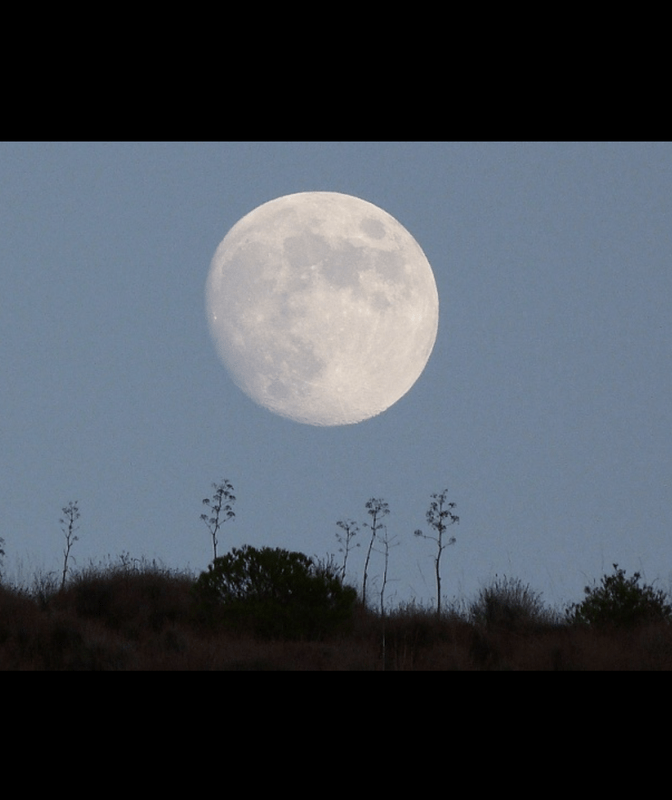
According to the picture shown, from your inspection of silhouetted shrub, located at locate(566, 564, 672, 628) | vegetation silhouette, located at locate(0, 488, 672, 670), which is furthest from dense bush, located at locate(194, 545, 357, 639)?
silhouetted shrub, located at locate(566, 564, 672, 628)

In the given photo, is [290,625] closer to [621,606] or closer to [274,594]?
[274,594]

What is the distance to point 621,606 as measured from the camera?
54.4 feet

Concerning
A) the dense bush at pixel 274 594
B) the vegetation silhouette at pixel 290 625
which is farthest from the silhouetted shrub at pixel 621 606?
the dense bush at pixel 274 594

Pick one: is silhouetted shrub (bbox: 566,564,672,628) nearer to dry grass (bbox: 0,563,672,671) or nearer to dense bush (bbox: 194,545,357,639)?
dry grass (bbox: 0,563,672,671)

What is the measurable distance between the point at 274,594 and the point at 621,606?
7462mm

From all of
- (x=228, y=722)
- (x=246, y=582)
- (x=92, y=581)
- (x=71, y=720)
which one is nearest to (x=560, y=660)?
(x=246, y=582)

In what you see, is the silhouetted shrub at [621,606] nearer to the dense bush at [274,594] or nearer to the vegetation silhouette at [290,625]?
the vegetation silhouette at [290,625]

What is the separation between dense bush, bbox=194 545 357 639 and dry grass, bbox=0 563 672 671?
0.41 meters

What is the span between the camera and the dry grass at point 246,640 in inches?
527

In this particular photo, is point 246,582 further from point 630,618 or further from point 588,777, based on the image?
point 588,777

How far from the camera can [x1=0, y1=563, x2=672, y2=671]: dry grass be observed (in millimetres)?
13383

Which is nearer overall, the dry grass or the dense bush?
the dry grass

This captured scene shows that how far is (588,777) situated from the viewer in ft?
21.0
